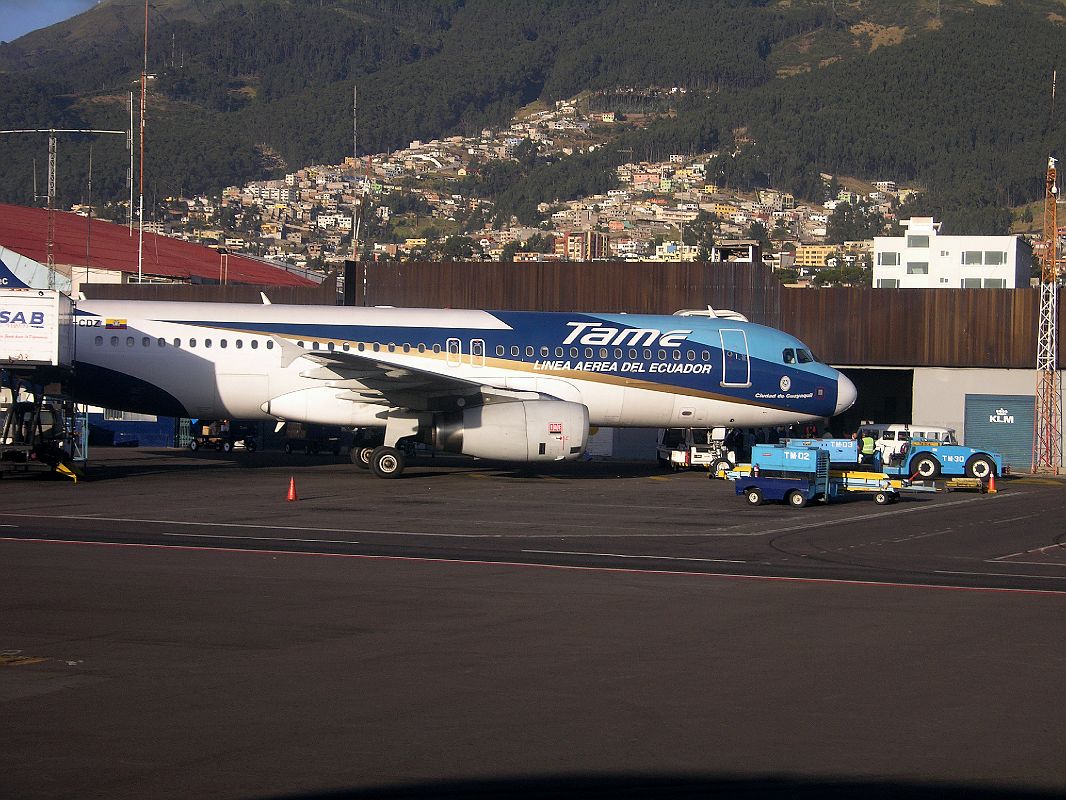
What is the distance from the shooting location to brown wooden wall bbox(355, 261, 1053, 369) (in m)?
41.3

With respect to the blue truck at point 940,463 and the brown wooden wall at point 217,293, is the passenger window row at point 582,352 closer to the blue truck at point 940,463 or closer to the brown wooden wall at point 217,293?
the blue truck at point 940,463

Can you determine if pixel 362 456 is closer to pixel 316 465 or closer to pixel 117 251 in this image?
pixel 316 465

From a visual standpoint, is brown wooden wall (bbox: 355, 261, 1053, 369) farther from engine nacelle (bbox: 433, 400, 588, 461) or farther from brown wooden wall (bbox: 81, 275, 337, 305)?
engine nacelle (bbox: 433, 400, 588, 461)

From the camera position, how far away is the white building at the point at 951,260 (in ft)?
313

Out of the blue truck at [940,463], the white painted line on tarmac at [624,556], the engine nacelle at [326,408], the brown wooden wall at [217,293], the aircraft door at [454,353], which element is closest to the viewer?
the white painted line on tarmac at [624,556]

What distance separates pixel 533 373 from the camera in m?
29.6

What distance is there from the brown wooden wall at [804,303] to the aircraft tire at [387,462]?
1534cm

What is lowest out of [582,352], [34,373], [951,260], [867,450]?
[867,450]

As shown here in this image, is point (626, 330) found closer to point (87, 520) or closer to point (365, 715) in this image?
point (87, 520)

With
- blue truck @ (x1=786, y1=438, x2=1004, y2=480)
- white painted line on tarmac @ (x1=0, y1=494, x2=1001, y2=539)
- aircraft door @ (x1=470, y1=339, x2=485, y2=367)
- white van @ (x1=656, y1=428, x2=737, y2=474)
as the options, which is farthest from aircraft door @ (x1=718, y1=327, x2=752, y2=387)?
white painted line on tarmac @ (x1=0, y1=494, x2=1001, y2=539)

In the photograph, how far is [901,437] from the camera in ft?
116

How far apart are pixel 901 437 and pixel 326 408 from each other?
55.4 feet

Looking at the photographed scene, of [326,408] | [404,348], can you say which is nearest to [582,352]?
[404,348]

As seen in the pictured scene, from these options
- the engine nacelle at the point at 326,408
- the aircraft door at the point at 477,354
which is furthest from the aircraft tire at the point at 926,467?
the engine nacelle at the point at 326,408
